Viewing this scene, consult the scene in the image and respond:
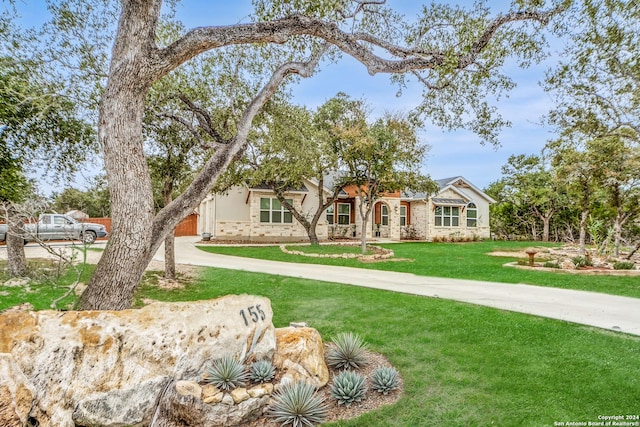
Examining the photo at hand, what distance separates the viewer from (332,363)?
4.24m

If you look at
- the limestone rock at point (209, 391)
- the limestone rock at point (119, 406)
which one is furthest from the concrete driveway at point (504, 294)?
the limestone rock at point (209, 391)

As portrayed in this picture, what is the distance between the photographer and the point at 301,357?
13.2ft

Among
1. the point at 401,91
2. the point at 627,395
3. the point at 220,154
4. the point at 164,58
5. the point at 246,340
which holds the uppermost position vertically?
the point at 401,91

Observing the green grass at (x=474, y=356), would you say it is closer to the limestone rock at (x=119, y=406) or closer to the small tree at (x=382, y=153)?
the limestone rock at (x=119, y=406)

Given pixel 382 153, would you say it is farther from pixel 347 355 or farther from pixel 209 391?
pixel 209 391

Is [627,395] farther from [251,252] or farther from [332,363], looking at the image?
[251,252]

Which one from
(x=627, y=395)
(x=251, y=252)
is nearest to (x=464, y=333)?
(x=627, y=395)

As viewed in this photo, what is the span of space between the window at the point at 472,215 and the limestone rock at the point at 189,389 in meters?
26.4

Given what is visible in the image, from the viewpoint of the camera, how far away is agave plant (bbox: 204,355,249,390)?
353cm

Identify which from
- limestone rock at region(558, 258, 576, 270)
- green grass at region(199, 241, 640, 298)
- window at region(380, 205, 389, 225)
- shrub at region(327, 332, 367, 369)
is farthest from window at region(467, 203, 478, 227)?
shrub at region(327, 332, 367, 369)

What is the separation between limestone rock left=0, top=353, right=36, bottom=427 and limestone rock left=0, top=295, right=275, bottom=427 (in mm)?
41

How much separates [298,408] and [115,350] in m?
1.85

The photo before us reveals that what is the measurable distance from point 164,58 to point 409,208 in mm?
24946

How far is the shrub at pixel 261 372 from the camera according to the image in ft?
12.2
